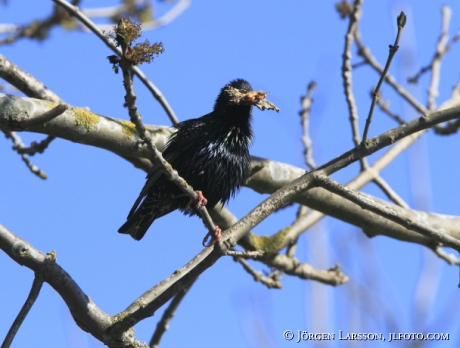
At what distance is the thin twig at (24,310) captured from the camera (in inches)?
A: 128

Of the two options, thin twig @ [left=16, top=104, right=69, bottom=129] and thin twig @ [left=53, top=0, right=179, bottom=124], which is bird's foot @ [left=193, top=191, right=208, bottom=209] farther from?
thin twig @ [left=53, top=0, right=179, bottom=124]

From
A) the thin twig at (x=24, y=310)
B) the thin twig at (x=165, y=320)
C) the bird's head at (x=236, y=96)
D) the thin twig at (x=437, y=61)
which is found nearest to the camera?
the thin twig at (x=24, y=310)

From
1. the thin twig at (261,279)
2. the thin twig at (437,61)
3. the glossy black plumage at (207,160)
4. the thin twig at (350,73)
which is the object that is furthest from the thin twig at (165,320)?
the thin twig at (437,61)

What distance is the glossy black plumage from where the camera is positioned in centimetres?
508

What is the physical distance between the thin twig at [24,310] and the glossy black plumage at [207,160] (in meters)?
1.55

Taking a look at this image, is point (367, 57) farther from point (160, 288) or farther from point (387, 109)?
point (160, 288)

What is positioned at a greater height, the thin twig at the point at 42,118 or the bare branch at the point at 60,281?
the thin twig at the point at 42,118

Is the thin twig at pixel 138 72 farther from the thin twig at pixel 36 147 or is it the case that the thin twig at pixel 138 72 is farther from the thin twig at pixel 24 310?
the thin twig at pixel 24 310

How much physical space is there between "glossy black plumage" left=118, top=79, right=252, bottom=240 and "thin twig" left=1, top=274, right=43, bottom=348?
1.55 metres

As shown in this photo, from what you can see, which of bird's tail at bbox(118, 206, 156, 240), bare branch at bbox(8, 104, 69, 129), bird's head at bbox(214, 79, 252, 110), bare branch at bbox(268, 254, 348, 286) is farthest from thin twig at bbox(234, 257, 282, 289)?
bare branch at bbox(8, 104, 69, 129)

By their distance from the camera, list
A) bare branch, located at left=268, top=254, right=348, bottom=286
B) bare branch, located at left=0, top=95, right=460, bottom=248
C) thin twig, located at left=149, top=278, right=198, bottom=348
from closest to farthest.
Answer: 1. bare branch, located at left=0, top=95, right=460, bottom=248
2. thin twig, located at left=149, top=278, right=198, bottom=348
3. bare branch, located at left=268, top=254, right=348, bottom=286

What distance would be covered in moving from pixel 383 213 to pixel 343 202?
125 cm

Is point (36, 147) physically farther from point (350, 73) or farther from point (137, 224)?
point (350, 73)

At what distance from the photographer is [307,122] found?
636 centimetres
